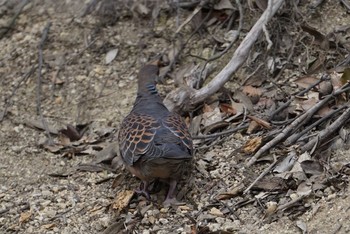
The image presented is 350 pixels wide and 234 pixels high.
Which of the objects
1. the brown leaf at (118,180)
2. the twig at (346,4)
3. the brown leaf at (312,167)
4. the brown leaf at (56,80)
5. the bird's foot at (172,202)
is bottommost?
the brown leaf at (56,80)

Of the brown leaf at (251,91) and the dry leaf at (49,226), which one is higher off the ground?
the brown leaf at (251,91)

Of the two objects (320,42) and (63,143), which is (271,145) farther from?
(63,143)

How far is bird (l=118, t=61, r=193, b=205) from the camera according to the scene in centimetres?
599

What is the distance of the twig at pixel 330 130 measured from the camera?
6.12 m

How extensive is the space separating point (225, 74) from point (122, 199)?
1.56 m

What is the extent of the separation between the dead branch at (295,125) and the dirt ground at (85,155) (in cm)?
22

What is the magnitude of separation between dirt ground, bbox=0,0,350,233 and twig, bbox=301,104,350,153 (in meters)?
0.19

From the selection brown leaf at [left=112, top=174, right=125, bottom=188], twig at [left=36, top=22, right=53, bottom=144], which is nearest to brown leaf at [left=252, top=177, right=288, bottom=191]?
brown leaf at [left=112, top=174, right=125, bottom=188]

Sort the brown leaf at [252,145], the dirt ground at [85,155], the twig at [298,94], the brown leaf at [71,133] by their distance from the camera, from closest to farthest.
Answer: the dirt ground at [85,155], the brown leaf at [252,145], the twig at [298,94], the brown leaf at [71,133]

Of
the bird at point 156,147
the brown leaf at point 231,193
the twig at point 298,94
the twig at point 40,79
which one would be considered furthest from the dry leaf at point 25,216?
the twig at point 298,94

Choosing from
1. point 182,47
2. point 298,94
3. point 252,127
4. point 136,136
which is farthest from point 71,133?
point 298,94

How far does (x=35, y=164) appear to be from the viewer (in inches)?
282

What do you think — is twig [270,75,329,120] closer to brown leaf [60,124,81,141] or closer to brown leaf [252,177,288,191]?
brown leaf [252,177,288,191]

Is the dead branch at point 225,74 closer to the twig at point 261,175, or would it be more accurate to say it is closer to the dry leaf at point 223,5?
the dry leaf at point 223,5
